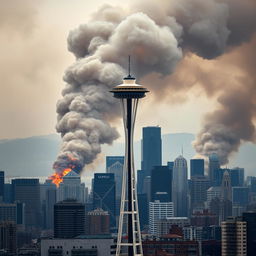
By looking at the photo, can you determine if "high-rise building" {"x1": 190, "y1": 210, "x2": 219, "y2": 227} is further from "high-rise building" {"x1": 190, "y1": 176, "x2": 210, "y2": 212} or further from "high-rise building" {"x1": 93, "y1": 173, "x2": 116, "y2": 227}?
"high-rise building" {"x1": 190, "y1": 176, "x2": 210, "y2": 212}

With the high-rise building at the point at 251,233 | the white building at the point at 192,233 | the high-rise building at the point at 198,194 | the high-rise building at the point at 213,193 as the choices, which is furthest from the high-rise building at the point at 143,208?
the high-rise building at the point at 251,233

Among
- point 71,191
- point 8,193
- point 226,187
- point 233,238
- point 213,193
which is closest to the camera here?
point 233,238

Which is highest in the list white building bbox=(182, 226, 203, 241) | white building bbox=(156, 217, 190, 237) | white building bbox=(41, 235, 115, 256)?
white building bbox=(156, 217, 190, 237)

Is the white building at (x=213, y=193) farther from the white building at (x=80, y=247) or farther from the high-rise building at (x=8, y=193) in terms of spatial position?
the white building at (x=80, y=247)

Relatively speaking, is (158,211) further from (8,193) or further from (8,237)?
(8,237)

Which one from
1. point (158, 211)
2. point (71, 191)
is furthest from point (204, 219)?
point (71, 191)

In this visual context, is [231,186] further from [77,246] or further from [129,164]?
[129,164]

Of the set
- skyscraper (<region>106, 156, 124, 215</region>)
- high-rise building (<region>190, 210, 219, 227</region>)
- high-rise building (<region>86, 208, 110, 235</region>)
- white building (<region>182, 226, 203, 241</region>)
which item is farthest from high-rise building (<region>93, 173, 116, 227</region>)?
white building (<region>182, 226, 203, 241</region>)
